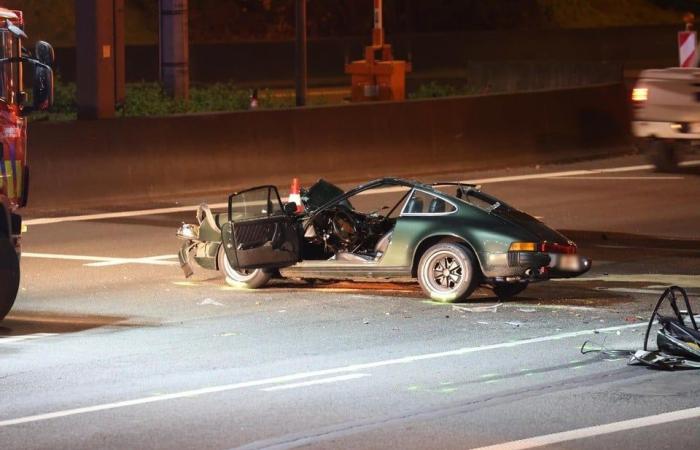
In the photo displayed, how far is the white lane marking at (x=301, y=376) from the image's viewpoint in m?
9.55

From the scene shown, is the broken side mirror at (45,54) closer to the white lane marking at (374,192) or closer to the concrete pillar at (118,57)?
the white lane marking at (374,192)

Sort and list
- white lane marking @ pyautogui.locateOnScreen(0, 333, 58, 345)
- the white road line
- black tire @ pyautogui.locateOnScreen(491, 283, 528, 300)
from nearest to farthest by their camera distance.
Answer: white lane marking @ pyautogui.locateOnScreen(0, 333, 58, 345)
black tire @ pyautogui.locateOnScreen(491, 283, 528, 300)
the white road line

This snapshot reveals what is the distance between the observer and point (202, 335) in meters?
12.4

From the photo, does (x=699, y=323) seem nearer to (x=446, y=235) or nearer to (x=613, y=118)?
(x=446, y=235)

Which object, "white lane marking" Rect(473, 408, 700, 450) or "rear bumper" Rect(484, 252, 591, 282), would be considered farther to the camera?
"rear bumper" Rect(484, 252, 591, 282)

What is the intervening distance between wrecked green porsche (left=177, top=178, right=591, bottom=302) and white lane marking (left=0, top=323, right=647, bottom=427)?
4.45 feet

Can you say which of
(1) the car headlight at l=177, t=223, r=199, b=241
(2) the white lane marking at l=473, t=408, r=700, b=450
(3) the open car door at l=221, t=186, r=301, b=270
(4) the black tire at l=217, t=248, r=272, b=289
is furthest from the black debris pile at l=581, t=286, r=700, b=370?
(1) the car headlight at l=177, t=223, r=199, b=241

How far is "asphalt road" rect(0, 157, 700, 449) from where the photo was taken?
908 centimetres

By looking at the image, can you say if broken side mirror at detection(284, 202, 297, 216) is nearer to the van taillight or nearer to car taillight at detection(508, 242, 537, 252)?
car taillight at detection(508, 242, 537, 252)

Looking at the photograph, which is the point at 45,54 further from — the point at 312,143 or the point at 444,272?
the point at 312,143

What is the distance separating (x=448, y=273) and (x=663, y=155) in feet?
40.0

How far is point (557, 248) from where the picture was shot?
13805 mm

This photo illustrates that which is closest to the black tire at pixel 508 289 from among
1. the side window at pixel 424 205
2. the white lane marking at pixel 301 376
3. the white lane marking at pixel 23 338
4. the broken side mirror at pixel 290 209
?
the side window at pixel 424 205

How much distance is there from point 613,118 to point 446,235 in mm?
15884
